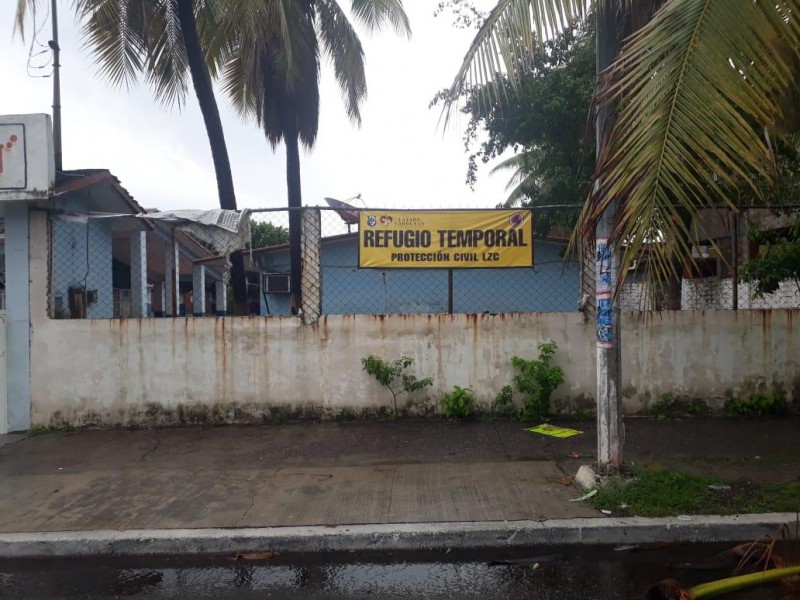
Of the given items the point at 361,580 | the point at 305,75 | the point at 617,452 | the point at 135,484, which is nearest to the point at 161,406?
the point at 135,484

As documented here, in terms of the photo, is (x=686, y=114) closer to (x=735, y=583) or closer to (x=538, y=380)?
(x=735, y=583)

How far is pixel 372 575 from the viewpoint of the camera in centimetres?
434

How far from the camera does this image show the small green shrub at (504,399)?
7867 mm

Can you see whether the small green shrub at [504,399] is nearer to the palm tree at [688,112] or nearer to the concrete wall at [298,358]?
the concrete wall at [298,358]

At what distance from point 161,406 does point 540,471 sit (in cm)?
473

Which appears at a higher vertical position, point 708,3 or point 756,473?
point 708,3

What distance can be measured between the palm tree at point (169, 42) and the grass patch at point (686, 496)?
729cm

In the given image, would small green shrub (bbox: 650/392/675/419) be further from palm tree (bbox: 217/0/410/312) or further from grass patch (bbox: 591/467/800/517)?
palm tree (bbox: 217/0/410/312)

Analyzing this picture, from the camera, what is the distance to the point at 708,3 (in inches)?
126

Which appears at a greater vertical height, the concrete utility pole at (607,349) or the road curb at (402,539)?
the concrete utility pole at (607,349)

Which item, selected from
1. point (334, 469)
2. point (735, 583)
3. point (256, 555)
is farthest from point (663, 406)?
point (256, 555)

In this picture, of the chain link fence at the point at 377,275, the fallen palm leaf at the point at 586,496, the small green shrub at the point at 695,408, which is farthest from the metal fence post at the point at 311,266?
the small green shrub at the point at 695,408

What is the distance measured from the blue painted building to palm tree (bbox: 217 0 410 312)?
1351mm

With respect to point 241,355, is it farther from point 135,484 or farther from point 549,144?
point 549,144
